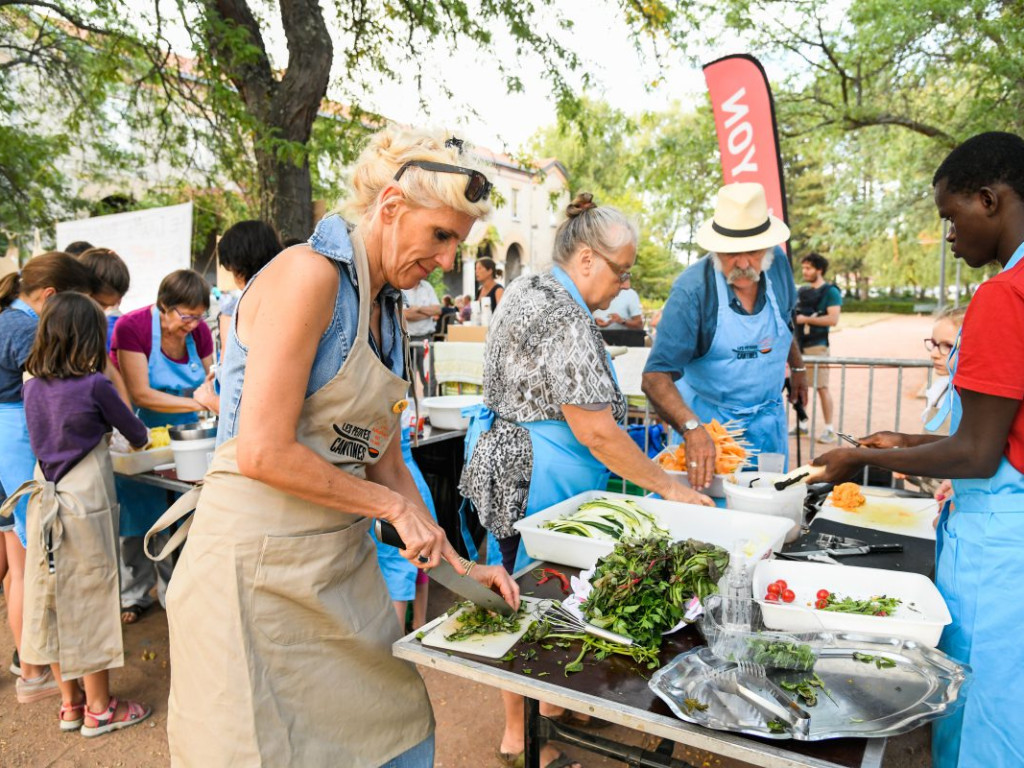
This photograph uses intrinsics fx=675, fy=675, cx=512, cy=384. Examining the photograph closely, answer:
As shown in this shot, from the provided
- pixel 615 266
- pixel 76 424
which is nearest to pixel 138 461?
pixel 76 424

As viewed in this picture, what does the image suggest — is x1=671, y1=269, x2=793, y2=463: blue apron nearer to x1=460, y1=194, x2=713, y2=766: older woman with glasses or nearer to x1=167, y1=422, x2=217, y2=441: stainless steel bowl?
x1=460, y1=194, x2=713, y2=766: older woman with glasses

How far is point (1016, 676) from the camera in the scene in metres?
1.64

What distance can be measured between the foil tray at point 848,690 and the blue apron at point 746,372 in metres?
1.81

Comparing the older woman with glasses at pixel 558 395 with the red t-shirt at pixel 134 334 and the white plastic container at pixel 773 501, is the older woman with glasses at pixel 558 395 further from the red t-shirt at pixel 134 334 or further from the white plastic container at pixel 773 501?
the red t-shirt at pixel 134 334

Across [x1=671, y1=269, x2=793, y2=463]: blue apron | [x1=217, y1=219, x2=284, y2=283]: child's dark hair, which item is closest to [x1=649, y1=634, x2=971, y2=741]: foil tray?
[x1=671, y1=269, x2=793, y2=463]: blue apron

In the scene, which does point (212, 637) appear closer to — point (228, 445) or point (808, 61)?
point (228, 445)

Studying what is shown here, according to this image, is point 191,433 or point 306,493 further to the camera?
point 191,433

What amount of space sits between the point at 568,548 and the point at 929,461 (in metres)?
1.01

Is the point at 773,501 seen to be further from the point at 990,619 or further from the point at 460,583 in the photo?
the point at 460,583

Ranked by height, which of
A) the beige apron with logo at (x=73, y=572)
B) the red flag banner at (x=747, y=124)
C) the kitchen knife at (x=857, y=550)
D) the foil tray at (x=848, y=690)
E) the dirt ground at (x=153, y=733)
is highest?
the red flag banner at (x=747, y=124)

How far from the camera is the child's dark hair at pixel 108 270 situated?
4059 millimetres

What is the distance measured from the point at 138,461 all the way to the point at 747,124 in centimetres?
569

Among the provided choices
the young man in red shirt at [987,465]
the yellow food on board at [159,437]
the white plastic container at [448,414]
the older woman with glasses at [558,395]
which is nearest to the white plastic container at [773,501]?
the older woman with glasses at [558,395]

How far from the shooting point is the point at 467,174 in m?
1.55
